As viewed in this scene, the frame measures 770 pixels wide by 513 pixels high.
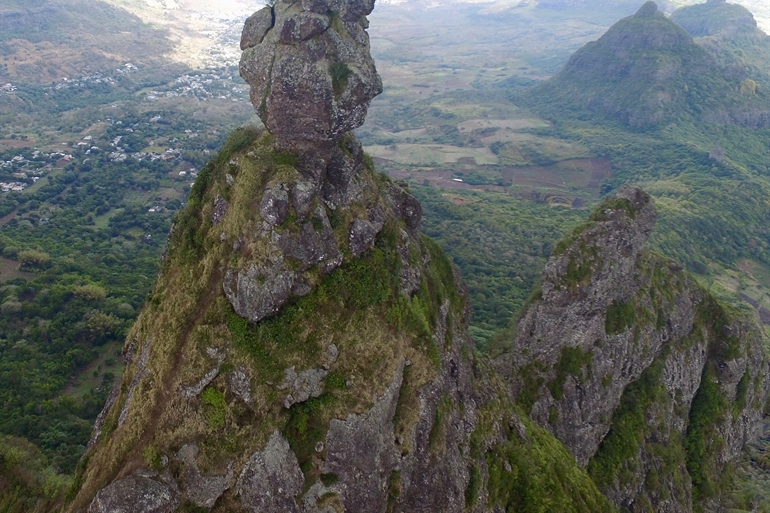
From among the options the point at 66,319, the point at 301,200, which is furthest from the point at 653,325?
the point at 66,319

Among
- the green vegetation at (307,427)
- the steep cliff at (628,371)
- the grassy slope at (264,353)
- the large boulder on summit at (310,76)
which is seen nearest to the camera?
the grassy slope at (264,353)

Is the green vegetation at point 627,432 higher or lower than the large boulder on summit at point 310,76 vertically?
lower

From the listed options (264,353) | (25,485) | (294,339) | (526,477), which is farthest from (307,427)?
(25,485)

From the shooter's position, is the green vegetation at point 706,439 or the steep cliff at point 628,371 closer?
the steep cliff at point 628,371

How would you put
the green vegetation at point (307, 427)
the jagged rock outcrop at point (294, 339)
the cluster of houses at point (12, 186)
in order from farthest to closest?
the cluster of houses at point (12, 186)
the green vegetation at point (307, 427)
the jagged rock outcrop at point (294, 339)

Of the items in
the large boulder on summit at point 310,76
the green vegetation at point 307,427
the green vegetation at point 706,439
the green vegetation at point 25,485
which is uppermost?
the large boulder on summit at point 310,76

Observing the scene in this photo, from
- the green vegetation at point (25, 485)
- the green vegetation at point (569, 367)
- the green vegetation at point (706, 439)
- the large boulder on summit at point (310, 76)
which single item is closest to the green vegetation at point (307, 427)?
the green vegetation at point (25, 485)

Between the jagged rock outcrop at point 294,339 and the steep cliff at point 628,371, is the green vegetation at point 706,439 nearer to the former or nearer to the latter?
the steep cliff at point 628,371
